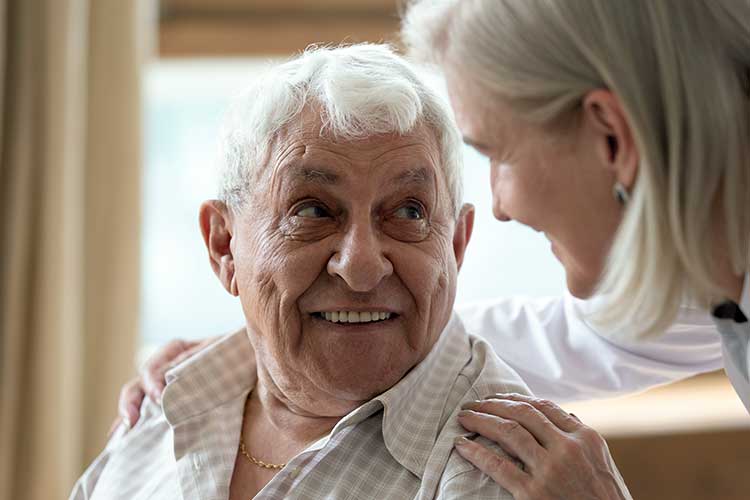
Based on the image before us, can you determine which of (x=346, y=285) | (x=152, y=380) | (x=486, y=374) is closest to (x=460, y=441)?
(x=486, y=374)

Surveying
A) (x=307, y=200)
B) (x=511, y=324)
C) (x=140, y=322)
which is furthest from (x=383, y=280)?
(x=140, y=322)

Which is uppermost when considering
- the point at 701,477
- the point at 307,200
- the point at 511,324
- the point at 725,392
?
the point at 307,200

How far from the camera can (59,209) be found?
9.35 feet

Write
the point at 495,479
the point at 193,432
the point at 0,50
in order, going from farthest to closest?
the point at 0,50 < the point at 193,432 < the point at 495,479

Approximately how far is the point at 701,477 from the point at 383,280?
2.18 m

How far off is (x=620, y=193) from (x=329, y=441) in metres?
0.69

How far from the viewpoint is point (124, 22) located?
9.75 ft

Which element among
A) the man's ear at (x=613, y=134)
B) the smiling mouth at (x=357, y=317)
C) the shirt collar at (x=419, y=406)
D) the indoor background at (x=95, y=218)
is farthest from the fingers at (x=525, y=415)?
the indoor background at (x=95, y=218)

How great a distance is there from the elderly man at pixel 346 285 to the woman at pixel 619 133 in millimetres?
280

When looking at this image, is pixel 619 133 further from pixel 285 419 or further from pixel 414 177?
pixel 285 419

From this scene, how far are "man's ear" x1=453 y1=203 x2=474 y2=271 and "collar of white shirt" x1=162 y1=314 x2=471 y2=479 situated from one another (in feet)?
0.43

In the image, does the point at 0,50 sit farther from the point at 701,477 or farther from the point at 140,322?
the point at 701,477

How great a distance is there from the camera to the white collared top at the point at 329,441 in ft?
5.30

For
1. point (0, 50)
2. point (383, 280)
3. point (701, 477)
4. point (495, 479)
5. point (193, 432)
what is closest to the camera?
point (495, 479)
